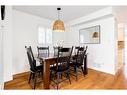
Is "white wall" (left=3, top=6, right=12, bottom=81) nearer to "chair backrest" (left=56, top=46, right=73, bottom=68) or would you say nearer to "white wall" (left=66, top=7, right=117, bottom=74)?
"chair backrest" (left=56, top=46, right=73, bottom=68)

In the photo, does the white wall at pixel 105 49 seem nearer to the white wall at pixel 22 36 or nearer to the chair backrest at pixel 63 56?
the chair backrest at pixel 63 56

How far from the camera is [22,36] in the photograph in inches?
160

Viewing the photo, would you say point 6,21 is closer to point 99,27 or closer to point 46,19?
point 46,19

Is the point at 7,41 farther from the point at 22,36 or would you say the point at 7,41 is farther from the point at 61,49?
the point at 61,49

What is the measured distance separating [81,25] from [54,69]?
119 inches

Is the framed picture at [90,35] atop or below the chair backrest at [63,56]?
atop

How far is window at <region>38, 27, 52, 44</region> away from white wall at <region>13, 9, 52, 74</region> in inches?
9.5

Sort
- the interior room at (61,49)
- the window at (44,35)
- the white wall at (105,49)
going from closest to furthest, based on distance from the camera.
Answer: the interior room at (61,49)
the white wall at (105,49)
the window at (44,35)

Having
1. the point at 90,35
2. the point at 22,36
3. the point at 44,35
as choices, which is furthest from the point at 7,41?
the point at 90,35

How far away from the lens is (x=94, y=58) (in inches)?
180

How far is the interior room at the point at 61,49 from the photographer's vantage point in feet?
9.66

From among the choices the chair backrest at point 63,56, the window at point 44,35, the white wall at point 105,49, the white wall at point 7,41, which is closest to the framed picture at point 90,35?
the white wall at point 105,49

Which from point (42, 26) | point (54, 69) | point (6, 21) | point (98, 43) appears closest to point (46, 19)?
point (42, 26)
